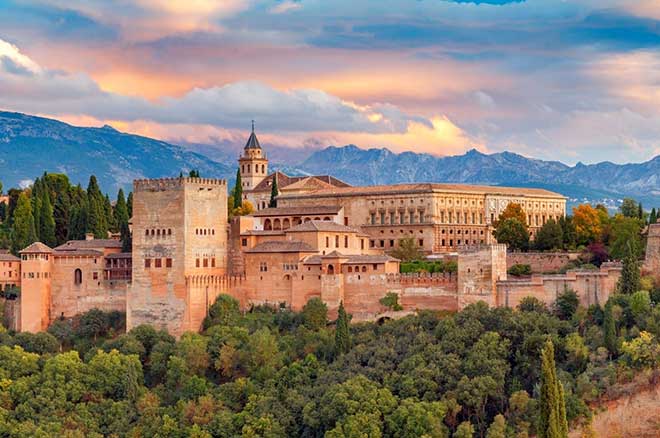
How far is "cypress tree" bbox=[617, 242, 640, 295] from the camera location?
49062 mm

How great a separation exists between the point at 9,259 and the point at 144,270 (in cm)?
840

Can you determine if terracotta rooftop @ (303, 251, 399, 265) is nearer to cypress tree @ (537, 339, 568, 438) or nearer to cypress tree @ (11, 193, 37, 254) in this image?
cypress tree @ (537, 339, 568, 438)

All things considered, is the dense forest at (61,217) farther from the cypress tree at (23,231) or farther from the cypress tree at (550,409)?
the cypress tree at (550,409)

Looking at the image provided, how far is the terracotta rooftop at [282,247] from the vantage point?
55.6 m

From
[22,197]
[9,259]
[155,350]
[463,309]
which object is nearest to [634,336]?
[463,309]

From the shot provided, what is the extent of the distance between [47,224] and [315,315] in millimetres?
20734

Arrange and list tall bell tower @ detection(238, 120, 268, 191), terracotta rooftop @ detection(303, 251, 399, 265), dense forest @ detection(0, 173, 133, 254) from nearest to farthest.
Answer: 1. terracotta rooftop @ detection(303, 251, 399, 265)
2. dense forest @ detection(0, 173, 133, 254)
3. tall bell tower @ detection(238, 120, 268, 191)

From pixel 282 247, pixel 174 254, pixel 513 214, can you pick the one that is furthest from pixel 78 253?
pixel 513 214

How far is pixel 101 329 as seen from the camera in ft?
185

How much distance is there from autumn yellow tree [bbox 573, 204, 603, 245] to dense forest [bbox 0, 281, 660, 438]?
13.2 m

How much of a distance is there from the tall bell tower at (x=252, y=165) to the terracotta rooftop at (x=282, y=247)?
119ft

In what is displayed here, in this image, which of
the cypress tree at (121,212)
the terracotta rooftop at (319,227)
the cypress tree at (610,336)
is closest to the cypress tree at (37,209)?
the cypress tree at (121,212)

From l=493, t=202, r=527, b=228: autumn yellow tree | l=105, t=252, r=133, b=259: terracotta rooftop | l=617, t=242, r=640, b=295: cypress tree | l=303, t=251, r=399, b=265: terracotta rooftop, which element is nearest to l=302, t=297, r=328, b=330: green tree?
l=303, t=251, r=399, b=265: terracotta rooftop

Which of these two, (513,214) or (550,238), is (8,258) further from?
(513,214)
